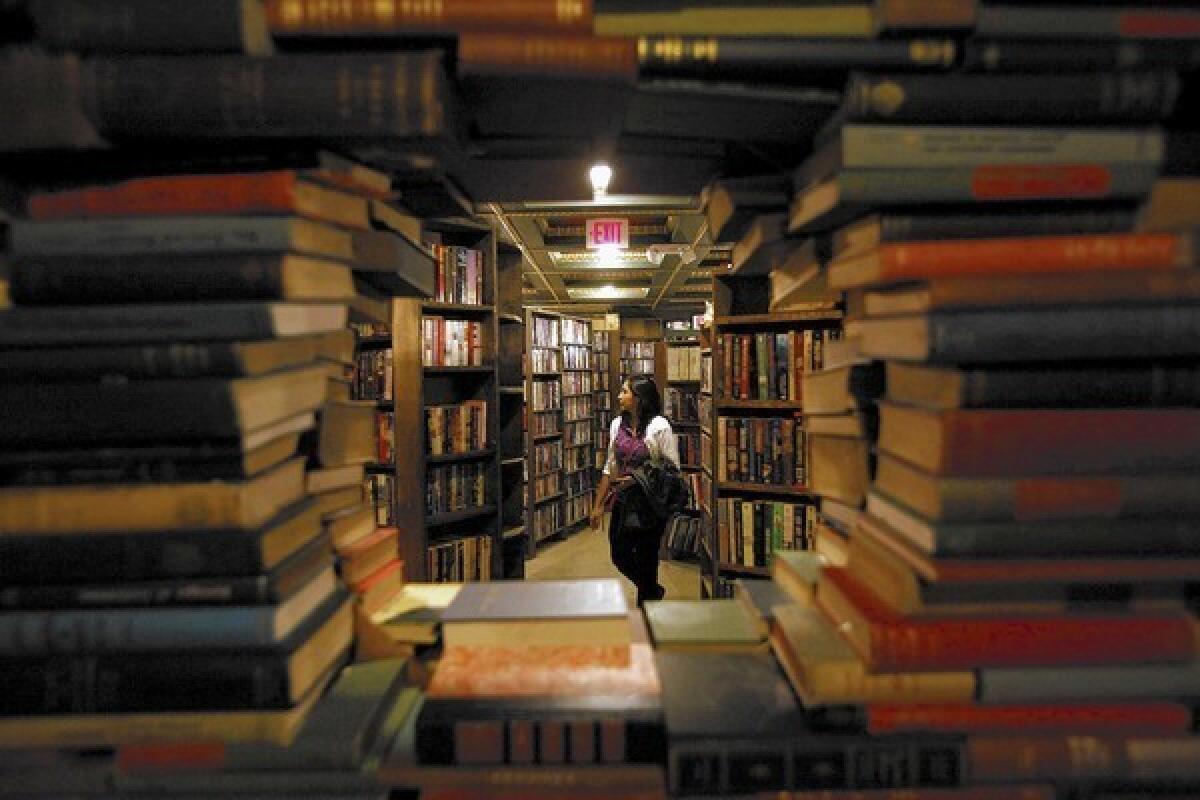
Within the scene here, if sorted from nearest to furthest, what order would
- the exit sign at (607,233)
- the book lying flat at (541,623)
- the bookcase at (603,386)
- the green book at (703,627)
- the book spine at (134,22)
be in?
the book spine at (134,22) → the book lying flat at (541,623) → the green book at (703,627) → the exit sign at (607,233) → the bookcase at (603,386)

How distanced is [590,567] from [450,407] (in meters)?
2.46

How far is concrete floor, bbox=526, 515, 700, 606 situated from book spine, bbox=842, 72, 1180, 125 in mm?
4081

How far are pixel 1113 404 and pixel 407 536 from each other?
2.90 meters

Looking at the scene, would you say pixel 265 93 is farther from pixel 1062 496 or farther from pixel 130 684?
pixel 1062 496

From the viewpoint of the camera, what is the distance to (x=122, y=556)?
71 centimetres

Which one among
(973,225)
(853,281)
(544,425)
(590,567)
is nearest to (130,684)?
(853,281)

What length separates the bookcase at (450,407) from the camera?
3178 mm

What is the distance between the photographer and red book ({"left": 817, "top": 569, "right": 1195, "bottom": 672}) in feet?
2.39

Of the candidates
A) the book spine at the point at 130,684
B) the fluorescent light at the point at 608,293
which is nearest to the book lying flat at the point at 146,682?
the book spine at the point at 130,684

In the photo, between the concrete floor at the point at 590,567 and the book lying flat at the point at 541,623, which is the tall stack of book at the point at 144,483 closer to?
the book lying flat at the point at 541,623

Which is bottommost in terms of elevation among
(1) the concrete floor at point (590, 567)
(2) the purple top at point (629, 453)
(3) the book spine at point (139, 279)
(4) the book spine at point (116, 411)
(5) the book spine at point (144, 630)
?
(1) the concrete floor at point (590, 567)

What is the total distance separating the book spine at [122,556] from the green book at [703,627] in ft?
1.79

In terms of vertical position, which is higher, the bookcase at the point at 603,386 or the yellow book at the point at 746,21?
the yellow book at the point at 746,21

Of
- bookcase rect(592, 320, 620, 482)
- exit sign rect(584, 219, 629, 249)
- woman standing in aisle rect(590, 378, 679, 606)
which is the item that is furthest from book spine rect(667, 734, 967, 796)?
bookcase rect(592, 320, 620, 482)
